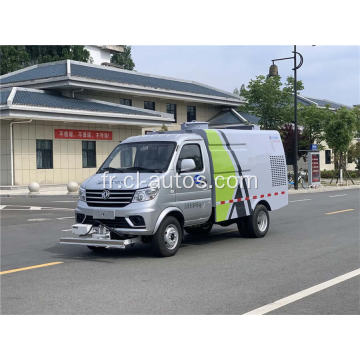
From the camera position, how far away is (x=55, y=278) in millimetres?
7852

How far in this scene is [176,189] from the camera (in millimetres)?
9758

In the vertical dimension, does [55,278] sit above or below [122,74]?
below

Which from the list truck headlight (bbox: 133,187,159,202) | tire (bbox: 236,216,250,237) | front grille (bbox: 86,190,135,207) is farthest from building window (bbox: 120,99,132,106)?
truck headlight (bbox: 133,187,159,202)

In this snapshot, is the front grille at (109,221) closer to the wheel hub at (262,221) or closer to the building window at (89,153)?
the wheel hub at (262,221)

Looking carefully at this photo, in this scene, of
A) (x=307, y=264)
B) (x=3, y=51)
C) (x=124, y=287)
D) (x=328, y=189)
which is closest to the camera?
(x=124, y=287)

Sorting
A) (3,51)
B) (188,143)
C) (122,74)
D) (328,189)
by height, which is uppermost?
(3,51)

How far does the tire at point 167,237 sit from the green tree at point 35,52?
49.7 meters

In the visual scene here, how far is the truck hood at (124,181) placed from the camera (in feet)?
30.5

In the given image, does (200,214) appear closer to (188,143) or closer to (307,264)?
(188,143)

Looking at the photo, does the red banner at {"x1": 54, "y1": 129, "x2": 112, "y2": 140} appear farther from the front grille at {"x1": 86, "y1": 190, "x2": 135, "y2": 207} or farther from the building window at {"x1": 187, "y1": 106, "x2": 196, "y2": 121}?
the front grille at {"x1": 86, "y1": 190, "x2": 135, "y2": 207}

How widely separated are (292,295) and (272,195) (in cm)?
592

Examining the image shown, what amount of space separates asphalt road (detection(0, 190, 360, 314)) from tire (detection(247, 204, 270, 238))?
27 cm

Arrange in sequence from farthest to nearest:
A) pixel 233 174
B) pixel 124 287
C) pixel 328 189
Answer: pixel 328 189 < pixel 233 174 < pixel 124 287

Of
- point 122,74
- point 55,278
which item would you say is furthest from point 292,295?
point 122,74
